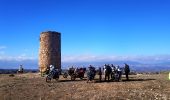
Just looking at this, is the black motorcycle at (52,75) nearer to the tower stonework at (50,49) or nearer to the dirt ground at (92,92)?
the dirt ground at (92,92)

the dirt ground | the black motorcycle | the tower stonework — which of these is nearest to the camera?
the dirt ground

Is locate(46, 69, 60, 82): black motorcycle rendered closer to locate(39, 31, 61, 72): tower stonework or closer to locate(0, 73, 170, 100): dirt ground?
locate(0, 73, 170, 100): dirt ground

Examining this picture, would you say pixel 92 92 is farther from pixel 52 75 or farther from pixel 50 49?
pixel 50 49

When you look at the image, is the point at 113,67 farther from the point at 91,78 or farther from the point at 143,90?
the point at 143,90

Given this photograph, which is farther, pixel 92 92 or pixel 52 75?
pixel 52 75

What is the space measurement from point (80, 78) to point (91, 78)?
486cm

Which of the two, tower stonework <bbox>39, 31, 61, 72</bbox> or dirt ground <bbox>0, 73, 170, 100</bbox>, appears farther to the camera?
tower stonework <bbox>39, 31, 61, 72</bbox>

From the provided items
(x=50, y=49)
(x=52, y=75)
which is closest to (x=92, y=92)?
(x=52, y=75)

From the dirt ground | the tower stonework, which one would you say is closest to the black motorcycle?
the dirt ground

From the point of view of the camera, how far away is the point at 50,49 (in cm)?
5194

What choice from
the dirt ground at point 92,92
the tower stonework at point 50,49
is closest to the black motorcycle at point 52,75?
the dirt ground at point 92,92

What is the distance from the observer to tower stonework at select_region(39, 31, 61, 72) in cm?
5162

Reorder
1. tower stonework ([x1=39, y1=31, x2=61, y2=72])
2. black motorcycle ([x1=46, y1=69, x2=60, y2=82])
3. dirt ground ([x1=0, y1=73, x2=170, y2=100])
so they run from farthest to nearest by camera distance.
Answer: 1. tower stonework ([x1=39, y1=31, x2=61, y2=72])
2. black motorcycle ([x1=46, y1=69, x2=60, y2=82])
3. dirt ground ([x1=0, y1=73, x2=170, y2=100])

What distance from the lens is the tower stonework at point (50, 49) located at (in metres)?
51.6
